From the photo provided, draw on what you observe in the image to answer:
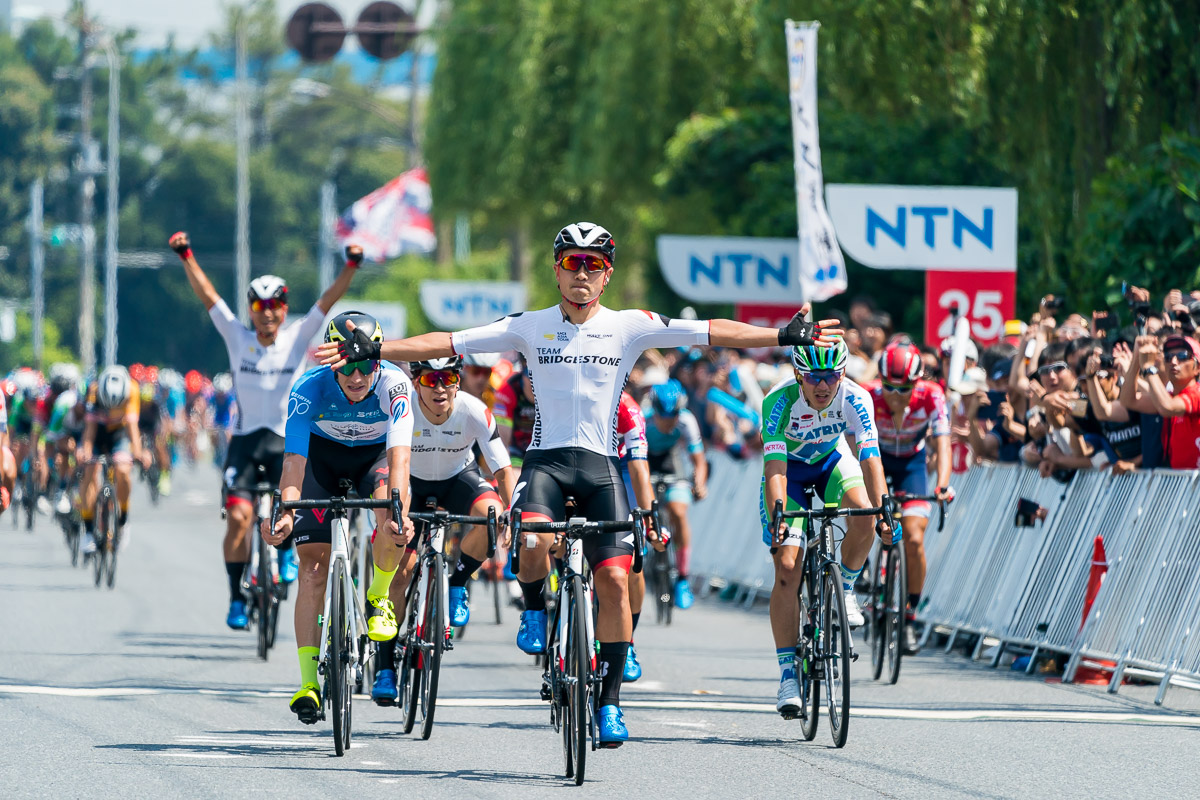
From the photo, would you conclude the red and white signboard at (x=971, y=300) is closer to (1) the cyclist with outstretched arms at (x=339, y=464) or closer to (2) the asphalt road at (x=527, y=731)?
(2) the asphalt road at (x=527, y=731)

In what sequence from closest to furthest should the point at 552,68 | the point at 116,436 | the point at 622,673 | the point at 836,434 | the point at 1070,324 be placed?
the point at 622,673 → the point at 836,434 → the point at 1070,324 → the point at 116,436 → the point at 552,68

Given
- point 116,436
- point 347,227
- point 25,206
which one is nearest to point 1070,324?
point 116,436

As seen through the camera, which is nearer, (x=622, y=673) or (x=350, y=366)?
(x=622, y=673)

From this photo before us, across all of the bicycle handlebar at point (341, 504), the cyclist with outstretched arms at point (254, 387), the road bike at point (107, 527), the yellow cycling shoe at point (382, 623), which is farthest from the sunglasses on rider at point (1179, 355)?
the road bike at point (107, 527)

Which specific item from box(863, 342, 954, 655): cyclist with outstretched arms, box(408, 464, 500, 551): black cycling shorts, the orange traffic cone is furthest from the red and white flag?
box(408, 464, 500, 551): black cycling shorts

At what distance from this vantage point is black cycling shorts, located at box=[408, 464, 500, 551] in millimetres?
10797

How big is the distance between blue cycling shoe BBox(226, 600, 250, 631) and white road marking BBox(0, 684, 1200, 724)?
1628mm

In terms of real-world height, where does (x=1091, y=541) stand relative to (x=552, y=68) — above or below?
below

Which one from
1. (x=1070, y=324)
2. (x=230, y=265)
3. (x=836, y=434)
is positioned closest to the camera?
(x=836, y=434)

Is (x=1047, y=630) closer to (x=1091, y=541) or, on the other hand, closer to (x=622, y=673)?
(x=1091, y=541)

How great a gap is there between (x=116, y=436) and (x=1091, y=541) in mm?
9144

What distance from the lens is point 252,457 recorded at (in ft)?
43.2

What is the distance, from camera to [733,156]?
30031mm

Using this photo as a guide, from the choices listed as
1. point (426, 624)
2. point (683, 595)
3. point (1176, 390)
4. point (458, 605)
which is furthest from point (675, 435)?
point (426, 624)
